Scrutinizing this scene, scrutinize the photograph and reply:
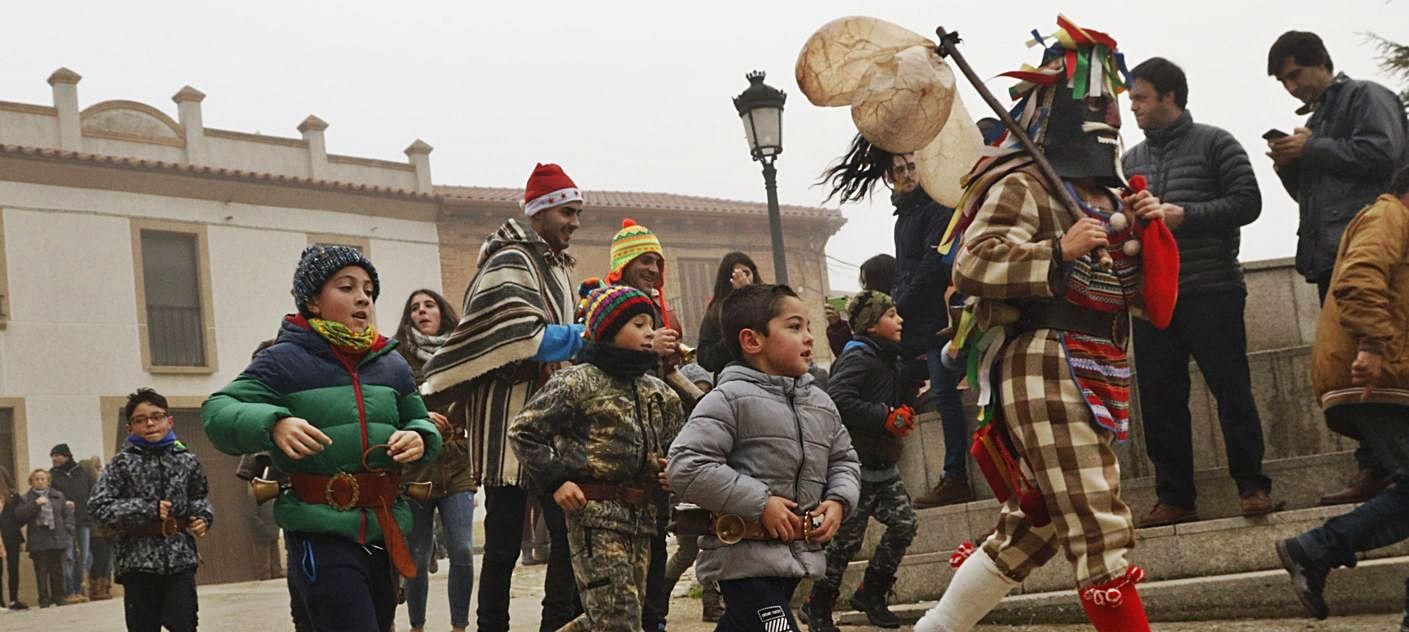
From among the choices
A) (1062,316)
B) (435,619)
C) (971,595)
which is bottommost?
(435,619)

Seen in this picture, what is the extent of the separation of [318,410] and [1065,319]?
231 cm

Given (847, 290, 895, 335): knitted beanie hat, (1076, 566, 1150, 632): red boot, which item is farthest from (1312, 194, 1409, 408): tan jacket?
(847, 290, 895, 335): knitted beanie hat

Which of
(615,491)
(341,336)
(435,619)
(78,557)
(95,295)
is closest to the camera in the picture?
(341,336)

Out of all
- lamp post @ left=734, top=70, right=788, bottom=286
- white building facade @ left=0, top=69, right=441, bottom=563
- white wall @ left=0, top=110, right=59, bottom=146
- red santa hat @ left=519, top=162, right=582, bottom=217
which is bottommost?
red santa hat @ left=519, top=162, right=582, bottom=217

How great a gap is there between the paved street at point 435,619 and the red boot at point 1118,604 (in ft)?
5.47

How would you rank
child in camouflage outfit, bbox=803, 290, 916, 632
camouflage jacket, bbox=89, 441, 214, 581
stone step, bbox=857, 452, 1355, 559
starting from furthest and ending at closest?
camouflage jacket, bbox=89, 441, 214, 581, child in camouflage outfit, bbox=803, 290, 916, 632, stone step, bbox=857, 452, 1355, 559

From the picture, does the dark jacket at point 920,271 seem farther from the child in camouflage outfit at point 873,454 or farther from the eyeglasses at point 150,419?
the eyeglasses at point 150,419

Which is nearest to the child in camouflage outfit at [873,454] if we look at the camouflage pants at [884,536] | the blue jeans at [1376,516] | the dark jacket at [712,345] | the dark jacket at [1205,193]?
the camouflage pants at [884,536]

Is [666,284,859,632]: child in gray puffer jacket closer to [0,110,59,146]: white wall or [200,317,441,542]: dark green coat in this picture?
[200,317,441,542]: dark green coat

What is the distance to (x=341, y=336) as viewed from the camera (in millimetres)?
4859

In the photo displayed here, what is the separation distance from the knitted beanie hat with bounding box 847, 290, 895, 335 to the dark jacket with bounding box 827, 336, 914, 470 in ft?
0.24

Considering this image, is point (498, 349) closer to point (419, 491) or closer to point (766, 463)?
point (419, 491)

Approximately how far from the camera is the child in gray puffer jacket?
450 centimetres

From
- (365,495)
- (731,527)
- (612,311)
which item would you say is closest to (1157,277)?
(731,527)
